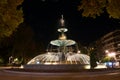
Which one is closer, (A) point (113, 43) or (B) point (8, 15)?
(B) point (8, 15)

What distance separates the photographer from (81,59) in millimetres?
35500

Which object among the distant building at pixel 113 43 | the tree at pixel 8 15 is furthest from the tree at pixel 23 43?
the distant building at pixel 113 43

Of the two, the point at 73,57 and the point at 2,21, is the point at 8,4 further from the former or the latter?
the point at 73,57

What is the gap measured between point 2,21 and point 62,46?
23.5 metres

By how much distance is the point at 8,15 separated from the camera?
14.0 m

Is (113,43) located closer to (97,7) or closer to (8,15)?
(97,7)

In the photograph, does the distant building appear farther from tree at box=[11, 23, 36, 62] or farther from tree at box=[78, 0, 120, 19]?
tree at box=[78, 0, 120, 19]

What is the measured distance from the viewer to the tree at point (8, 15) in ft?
45.5

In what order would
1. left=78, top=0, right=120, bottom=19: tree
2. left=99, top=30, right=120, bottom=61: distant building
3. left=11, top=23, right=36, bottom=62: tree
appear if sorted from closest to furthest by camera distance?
left=78, top=0, right=120, bottom=19: tree
left=11, top=23, right=36, bottom=62: tree
left=99, top=30, right=120, bottom=61: distant building

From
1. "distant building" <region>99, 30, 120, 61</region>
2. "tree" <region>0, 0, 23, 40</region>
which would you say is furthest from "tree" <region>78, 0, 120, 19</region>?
"distant building" <region>99, 30, 120, 61</region>

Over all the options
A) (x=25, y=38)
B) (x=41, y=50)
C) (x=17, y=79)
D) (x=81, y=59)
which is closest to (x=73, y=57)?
(x=81, y=59)

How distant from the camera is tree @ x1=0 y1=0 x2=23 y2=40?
13.9 metres

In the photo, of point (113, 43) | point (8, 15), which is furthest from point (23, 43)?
point (113, 43)

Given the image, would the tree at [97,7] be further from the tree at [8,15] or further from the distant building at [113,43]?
the distant building at [113,43]
